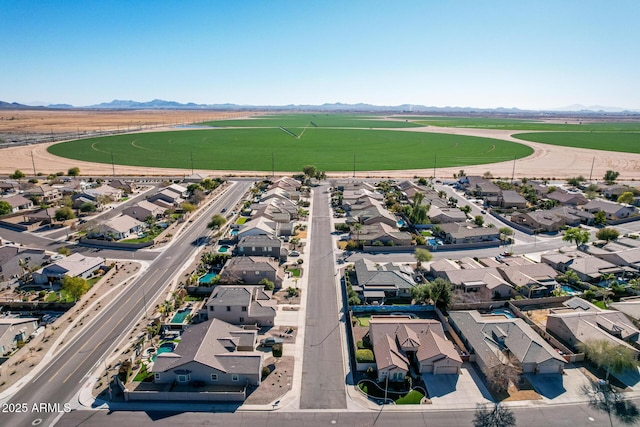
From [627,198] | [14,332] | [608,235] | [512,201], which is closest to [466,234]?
[608,235]

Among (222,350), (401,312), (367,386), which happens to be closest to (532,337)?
(401,312)

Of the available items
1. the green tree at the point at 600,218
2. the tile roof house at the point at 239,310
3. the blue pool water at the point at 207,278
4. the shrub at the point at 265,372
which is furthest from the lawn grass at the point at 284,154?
the shrub at the point at 265,372

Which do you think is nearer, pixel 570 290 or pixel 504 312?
pixel 504 312

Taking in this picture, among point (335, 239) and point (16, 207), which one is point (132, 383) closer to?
point (335, 239)

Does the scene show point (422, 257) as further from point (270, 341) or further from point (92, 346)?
point (92, 346)

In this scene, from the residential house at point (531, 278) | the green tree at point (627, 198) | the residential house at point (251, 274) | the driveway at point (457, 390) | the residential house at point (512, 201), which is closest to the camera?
the driveway at point (457, 390)

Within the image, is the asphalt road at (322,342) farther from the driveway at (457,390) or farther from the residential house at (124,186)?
the residential house at (124,186)
